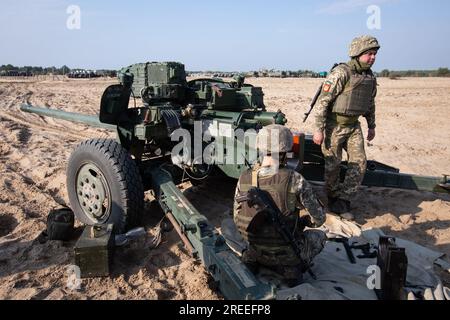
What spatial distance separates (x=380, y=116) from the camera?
40.8ft

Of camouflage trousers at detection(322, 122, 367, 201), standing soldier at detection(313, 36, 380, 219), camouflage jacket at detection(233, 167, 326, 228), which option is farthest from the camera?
camouflage trousers at detection(322, 122, 367, 201)

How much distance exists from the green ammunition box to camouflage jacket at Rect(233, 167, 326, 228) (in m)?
1.14

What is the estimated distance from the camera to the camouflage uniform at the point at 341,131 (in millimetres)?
4441

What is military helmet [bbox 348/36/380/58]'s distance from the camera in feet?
14.1

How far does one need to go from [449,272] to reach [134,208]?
282 centimetres

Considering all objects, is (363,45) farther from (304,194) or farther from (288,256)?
(288,256)

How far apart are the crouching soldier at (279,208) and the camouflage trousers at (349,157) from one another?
5.36 ft

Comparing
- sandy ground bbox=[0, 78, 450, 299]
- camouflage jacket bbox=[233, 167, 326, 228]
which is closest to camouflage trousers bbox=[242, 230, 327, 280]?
camouflage jacket bbox=[233, 167, 326, 228]

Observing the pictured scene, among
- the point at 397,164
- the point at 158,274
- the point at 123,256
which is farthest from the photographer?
the point at 397,164

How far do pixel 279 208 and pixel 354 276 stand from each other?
97 cm

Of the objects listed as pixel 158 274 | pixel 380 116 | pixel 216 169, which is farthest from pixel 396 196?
pixel 380 116

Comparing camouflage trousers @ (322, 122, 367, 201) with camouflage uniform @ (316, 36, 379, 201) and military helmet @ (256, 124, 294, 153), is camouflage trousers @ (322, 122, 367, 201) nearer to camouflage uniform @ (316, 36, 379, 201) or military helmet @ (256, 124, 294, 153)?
camouflage uniform @ (316, 36, 379, 201)
